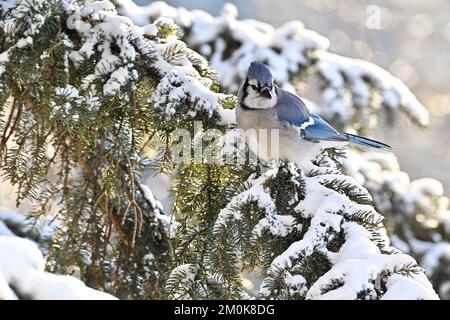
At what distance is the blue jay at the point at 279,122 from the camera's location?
188cm

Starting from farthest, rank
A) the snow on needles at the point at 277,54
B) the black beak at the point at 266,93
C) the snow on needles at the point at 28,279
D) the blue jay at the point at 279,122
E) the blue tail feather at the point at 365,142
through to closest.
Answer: the snow on needles at the point at 277,54 → the blue tail feather at the point at 365,142 → the black beak at the point at 266,93 → the blue jay at the point at 279,122 → the snow on needles at the point at 28,279

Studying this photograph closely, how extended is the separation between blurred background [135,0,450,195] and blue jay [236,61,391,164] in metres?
7.57

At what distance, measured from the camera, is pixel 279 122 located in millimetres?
2135

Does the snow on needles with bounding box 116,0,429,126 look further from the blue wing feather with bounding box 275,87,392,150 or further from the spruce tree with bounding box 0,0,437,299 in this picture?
the spruce tree with bounding box 0,0,437,299

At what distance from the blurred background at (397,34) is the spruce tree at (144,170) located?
7.94 meters

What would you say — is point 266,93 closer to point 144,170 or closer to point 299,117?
point 299,117

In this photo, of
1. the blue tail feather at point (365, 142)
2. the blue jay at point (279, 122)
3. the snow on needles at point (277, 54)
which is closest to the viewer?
the blue jay at point (279, 122)

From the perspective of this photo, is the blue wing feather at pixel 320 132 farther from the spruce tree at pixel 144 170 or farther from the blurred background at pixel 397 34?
the blurred background at pixel 397 34

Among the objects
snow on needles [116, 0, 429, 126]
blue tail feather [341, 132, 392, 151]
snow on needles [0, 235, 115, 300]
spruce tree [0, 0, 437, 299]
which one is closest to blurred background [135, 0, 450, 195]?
snow on needles [116, 0, 429, 126]

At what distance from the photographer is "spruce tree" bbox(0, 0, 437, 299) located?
1562 mm

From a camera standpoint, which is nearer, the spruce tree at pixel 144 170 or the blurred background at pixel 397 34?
the spruce tree at pixel 144 170

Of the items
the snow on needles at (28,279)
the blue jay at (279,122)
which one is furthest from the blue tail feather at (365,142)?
the snow on needles at (28,279)
